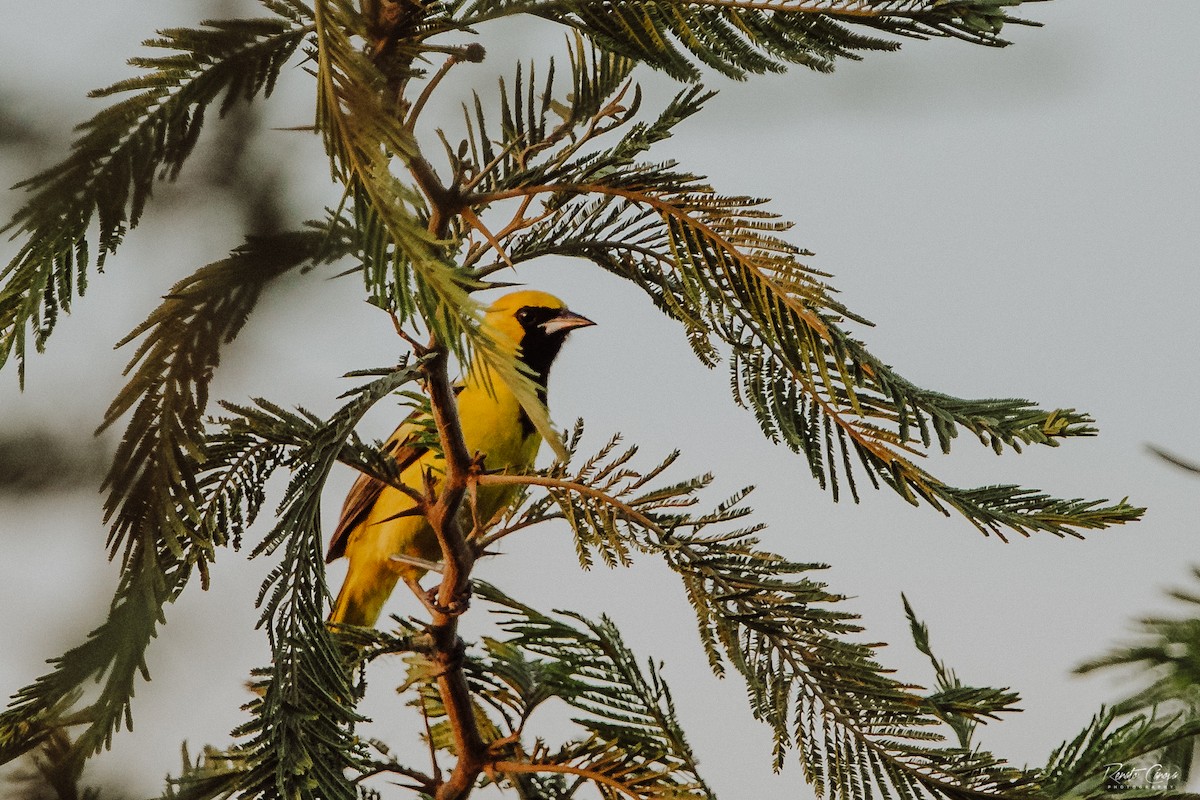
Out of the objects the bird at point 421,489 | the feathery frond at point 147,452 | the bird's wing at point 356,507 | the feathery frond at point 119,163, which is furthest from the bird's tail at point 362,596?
the feathery frond at point 147,452

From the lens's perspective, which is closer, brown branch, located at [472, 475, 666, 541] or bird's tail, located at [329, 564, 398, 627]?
brown branch, located at [472, 475, 666, 541]

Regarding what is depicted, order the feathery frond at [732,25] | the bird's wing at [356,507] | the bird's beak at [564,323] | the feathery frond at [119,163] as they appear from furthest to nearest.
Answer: the bird's beak at [564,323]
the bird's wing at [356,507]
the feathery frond at [732,25]
the feathery frond at [119,163]

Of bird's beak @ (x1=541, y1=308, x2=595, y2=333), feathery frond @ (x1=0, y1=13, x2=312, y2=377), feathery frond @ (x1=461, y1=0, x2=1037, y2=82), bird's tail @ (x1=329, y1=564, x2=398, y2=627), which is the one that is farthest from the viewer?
bird's beak @ (x1=541, y1=308, x2=595, y2=333)

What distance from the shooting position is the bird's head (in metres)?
3.63

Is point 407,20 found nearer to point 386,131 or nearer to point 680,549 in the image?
point 386,131

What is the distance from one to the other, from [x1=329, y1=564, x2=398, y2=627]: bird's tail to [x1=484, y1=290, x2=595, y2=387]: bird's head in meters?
0.81

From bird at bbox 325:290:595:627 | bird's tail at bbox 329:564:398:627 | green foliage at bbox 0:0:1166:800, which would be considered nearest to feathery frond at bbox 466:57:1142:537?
green foliage at bbox 0:0:1166:800

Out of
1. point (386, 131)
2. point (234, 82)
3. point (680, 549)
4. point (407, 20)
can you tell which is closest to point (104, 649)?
point (234, 82)

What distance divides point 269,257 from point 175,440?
16cm

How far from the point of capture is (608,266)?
1.50 metres

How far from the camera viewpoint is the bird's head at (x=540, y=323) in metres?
3.63

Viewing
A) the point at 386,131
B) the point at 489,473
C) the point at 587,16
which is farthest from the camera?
the point at 489,473

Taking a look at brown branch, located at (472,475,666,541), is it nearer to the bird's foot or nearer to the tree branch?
the bird's foot
